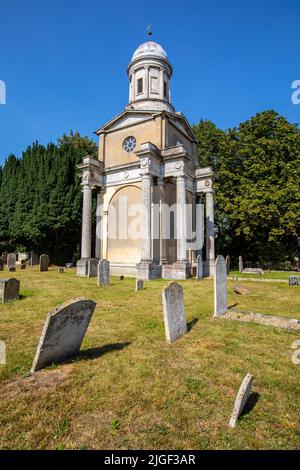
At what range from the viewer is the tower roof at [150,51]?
23.5 meters

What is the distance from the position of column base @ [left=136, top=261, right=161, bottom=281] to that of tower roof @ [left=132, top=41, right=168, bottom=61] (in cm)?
1919

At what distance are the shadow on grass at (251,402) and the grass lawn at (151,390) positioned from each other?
0.01 m

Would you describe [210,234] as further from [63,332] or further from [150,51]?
[150,51]

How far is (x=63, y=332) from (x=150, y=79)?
24.6m

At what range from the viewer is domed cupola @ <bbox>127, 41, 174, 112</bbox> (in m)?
22.8

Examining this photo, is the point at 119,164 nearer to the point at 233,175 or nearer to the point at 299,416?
the point at 233,175

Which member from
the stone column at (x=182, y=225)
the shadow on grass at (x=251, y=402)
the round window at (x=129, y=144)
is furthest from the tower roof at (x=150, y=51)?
the shadow on grass at (x=251, y=402)

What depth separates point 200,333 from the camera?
5898mm

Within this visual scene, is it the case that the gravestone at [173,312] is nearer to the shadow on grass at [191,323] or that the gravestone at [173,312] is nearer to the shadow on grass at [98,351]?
the shadow on grass at [191,323]

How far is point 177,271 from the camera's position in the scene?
16.6 m

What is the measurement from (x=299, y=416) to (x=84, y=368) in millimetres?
2976

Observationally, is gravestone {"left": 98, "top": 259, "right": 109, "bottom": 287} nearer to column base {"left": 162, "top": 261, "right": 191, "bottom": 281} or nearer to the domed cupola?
column base {"left": 162, "top": 261, "right": 191, "bottom": 281}

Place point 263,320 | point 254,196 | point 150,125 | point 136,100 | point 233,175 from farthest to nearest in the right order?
point 233,175 < point 254,196 < point 136,100 < point 150,125 < point 263,320
